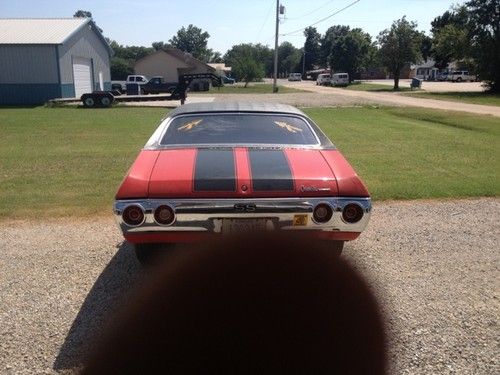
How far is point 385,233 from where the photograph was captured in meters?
5.01

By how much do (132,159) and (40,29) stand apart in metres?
23.5

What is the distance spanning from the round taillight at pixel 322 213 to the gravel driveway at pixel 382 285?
810 mm

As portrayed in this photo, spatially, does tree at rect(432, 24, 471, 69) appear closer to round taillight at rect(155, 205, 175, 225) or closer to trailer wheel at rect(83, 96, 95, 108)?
trailer wheel at rect(83, 96, 95, 108)

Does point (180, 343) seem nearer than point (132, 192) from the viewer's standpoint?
Yes

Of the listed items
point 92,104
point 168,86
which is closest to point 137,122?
point 92,104

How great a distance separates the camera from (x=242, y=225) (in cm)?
326

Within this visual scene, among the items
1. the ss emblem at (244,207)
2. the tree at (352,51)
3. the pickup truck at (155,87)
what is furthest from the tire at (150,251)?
the tree at (352,51)

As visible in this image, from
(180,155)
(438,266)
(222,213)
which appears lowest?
(438,266)

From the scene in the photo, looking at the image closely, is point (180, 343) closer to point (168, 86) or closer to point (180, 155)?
point (180, 155)

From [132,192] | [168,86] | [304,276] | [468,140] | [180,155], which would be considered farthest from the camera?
[168,86]

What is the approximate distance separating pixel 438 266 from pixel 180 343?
101 inches

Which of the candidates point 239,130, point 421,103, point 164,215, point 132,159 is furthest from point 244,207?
point 421,103

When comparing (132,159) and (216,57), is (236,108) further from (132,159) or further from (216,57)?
(216,57)

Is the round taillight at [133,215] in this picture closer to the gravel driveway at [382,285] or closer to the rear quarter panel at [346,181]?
the gravel driveway at [382,285]
